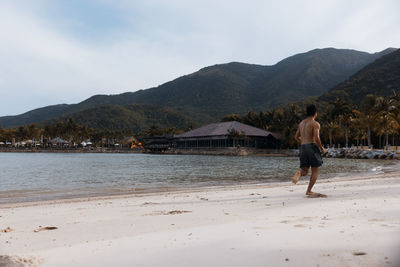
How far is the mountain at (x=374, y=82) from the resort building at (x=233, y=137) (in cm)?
3459

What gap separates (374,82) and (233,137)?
59.2 m

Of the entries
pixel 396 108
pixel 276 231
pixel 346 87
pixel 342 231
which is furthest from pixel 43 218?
pixel 346 87

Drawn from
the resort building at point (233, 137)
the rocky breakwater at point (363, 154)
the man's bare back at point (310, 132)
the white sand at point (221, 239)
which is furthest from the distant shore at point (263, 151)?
the white sand at point (221, 239)

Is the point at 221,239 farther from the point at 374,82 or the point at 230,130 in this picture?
the point at 374,82

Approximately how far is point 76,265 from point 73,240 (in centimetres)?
116

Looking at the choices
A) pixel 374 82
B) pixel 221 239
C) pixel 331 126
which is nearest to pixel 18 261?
pixel 221 239

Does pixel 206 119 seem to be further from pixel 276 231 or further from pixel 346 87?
pixel 276 231

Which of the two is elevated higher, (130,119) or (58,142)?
(130,119)

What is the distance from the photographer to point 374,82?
109 metres

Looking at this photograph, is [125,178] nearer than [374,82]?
Yes

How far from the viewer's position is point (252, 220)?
475 centimetres

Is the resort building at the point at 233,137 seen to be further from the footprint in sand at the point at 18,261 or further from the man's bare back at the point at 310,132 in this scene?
the footprint in sand at the point at 18,261

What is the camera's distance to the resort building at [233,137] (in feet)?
274

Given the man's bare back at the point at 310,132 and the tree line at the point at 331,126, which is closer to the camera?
the man's bare back at the point at 310,132
